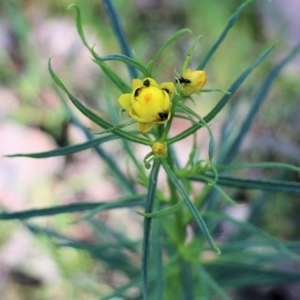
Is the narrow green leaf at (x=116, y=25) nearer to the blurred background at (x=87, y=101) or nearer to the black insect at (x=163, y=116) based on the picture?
the black insect at (x=163, y=116)

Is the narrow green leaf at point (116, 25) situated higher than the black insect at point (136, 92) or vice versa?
the narrow green leaf at point (116, 25)

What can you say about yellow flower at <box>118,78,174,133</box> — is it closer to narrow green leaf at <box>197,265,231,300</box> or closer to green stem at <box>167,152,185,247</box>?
green stem at <box>167,152,185,247</box>

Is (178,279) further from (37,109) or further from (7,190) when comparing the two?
(37,109)

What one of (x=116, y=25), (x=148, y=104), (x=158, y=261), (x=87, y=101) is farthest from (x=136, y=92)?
(x=87, y=101)

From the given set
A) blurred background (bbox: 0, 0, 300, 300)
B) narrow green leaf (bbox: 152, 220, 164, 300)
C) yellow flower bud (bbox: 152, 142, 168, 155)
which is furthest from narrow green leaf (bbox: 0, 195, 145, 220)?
blurred background (bbox: 0, 0, 300, 300)

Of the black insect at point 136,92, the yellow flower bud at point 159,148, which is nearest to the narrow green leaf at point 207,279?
the yellow flower bud at point 159,148

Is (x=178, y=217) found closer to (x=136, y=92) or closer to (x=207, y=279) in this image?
(x=207, y=279)

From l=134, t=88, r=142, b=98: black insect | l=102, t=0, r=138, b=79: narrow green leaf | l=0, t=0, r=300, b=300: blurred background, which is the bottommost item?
l=134, t=88, r=142, b=98: black insect
